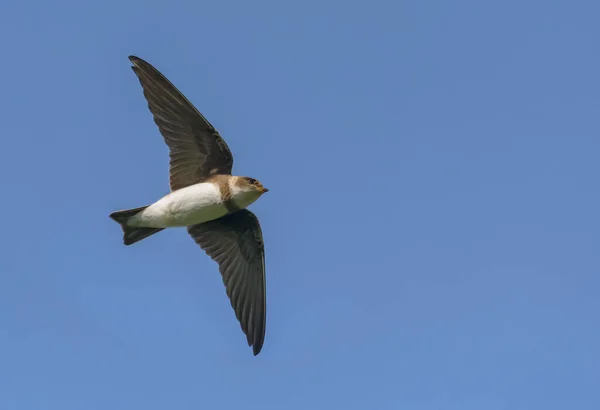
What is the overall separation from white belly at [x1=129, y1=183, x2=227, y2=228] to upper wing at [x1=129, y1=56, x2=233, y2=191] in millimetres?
250

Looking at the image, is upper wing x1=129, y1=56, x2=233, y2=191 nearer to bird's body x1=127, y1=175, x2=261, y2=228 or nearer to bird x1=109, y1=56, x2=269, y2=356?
bird x1=109, y1=56, x2=269, y2=356

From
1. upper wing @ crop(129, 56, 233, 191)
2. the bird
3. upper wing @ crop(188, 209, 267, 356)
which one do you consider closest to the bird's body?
the bird

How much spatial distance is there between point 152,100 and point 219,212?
1.58 metres

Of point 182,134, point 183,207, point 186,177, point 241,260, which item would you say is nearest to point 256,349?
point 241,260

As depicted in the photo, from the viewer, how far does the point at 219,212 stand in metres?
13.3

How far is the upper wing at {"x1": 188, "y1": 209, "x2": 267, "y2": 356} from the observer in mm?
13984

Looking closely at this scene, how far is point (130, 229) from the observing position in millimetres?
13344

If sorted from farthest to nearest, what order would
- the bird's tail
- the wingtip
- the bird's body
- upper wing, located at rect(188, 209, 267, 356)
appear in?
upper wing, located at rect(188, 209, 267, 356), the wingtip, the bird's tail, the bird's body

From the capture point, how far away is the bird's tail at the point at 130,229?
13.2 m

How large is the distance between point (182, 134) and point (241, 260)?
74.8 inches

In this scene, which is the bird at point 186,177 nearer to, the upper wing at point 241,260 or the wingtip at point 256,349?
the wingtip at point 256,349

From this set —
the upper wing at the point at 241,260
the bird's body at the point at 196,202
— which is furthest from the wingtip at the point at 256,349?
the bird's body at the point at 196,202

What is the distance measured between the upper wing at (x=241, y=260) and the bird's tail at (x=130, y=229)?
0.82 m

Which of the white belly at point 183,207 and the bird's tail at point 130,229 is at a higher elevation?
the white belly at point 183,207
